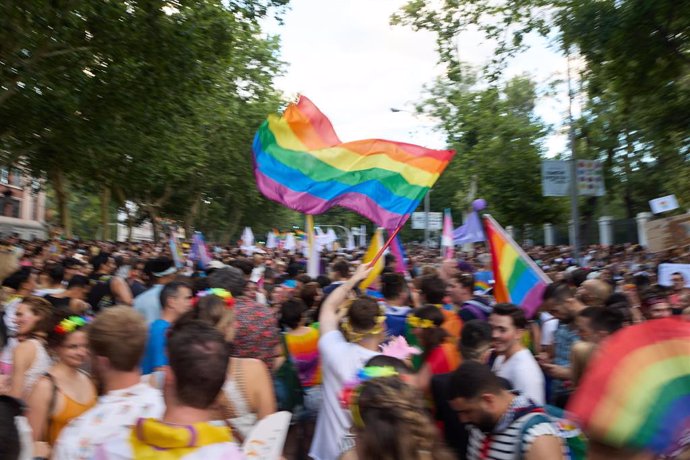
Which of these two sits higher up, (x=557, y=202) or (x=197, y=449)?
(x=557, y=202)

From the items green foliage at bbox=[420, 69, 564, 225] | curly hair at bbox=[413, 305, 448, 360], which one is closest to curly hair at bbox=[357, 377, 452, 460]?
curly hair at bbox=[413, 305, 448, 360]

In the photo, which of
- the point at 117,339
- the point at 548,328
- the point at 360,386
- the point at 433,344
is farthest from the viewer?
the point at 548,328

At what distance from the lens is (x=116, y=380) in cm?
303

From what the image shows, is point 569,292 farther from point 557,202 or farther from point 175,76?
point 557,202

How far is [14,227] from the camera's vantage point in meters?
63.9

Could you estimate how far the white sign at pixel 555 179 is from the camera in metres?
14.3

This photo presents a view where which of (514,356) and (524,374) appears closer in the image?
(524,374)

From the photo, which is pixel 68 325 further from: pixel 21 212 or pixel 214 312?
pixel 21 212

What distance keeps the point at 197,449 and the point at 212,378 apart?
10.8 inches

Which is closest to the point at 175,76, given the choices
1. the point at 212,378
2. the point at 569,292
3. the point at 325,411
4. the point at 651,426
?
the point at 569,292

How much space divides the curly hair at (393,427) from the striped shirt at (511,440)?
20.8 inches

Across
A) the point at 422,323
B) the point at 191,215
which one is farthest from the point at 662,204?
the point at 191,215

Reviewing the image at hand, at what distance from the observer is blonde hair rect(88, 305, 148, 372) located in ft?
9.91

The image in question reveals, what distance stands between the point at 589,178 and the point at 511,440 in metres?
12.2
